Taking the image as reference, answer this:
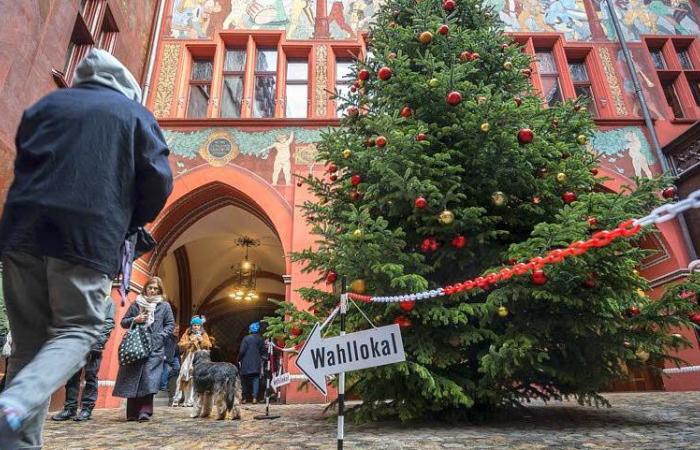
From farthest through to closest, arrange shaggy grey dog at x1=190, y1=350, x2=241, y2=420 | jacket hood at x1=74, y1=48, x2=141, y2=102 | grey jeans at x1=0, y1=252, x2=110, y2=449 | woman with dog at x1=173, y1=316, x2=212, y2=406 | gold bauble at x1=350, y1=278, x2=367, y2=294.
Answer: woman with dog at x1=173, y1=316, x2=212, y2=406 < shaggy grey dog at x1=190, y1=350, x2=241, y2=420 < gold bauble at x1=350, y1=278, x2=367, y2=294 < jacket hood at x1=74, y1=48, x2=141, y2=102 < grey jeans at x1=0, y1=252, x2=110, y2=449

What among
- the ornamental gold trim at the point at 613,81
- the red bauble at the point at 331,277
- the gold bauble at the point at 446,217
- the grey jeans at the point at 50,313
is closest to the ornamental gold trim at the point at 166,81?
the red bauble at the point at 331,277

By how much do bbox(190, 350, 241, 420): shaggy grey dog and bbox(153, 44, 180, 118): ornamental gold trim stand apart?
24.4ft

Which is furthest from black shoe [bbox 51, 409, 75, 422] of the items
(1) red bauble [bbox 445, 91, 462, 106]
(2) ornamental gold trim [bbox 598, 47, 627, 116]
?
(2) ornamental gold trim [bbox 598, 47, 627, 116]

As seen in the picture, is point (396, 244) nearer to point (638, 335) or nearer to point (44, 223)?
point (638, 335)

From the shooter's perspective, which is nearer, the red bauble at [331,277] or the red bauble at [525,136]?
the red bauble at [525,136]

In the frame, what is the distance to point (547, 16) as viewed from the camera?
1289 centimetres

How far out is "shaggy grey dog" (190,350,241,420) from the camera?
17.7ft

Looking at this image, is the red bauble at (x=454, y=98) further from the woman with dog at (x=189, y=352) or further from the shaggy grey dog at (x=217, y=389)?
the woman with dog at (x=189, y=352)

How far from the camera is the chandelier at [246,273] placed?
15067 mm

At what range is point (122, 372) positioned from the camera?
4.88 meters

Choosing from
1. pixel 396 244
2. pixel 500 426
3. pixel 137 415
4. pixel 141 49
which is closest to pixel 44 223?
pixel 396 244

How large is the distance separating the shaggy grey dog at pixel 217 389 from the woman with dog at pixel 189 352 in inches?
91.7

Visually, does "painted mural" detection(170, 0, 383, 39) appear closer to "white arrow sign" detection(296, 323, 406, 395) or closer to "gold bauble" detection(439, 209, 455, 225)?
"gold bauble" detection(439, 209, 455, 225)

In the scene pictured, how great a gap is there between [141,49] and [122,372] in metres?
9.29
